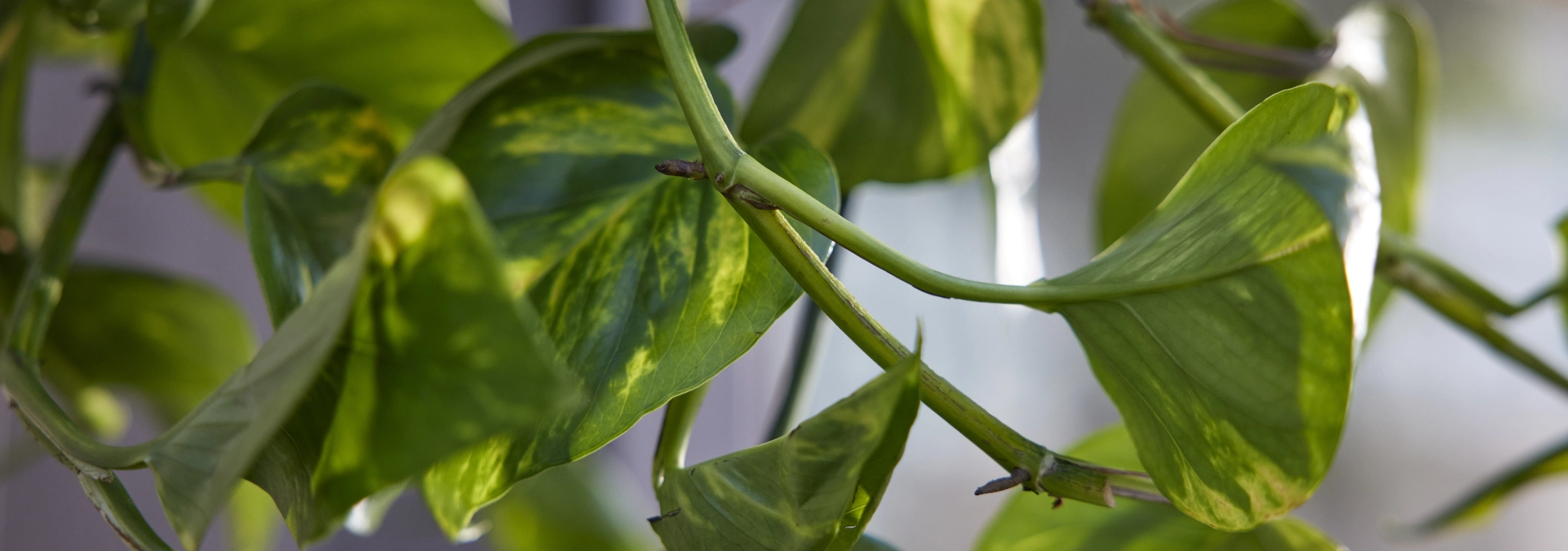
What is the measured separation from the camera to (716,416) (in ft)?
1.85

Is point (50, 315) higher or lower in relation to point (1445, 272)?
lower

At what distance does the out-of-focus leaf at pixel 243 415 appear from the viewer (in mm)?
94

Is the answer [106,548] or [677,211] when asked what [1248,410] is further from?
[106,548]

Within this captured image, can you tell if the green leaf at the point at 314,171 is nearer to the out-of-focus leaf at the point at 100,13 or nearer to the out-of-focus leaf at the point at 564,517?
the out-of-focus leaf at the point at 100,13

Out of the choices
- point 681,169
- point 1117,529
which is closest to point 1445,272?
point 1117,529

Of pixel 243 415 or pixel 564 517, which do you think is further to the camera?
pixel 564 517

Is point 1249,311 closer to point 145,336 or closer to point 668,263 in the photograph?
point 668,263

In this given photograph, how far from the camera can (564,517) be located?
1.17 ft

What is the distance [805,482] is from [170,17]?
177 millimetres

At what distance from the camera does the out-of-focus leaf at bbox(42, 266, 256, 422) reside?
293 mm

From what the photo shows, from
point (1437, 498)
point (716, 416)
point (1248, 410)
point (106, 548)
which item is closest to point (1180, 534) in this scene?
point (1248, 410)

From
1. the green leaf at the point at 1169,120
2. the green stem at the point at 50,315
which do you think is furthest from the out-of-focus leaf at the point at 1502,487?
the green stem at the point at 50,315

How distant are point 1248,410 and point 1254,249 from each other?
2cm

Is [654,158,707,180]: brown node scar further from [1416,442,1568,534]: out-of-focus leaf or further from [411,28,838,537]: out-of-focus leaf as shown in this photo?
[1416,442,1568,534]: out-of-focus leaf
